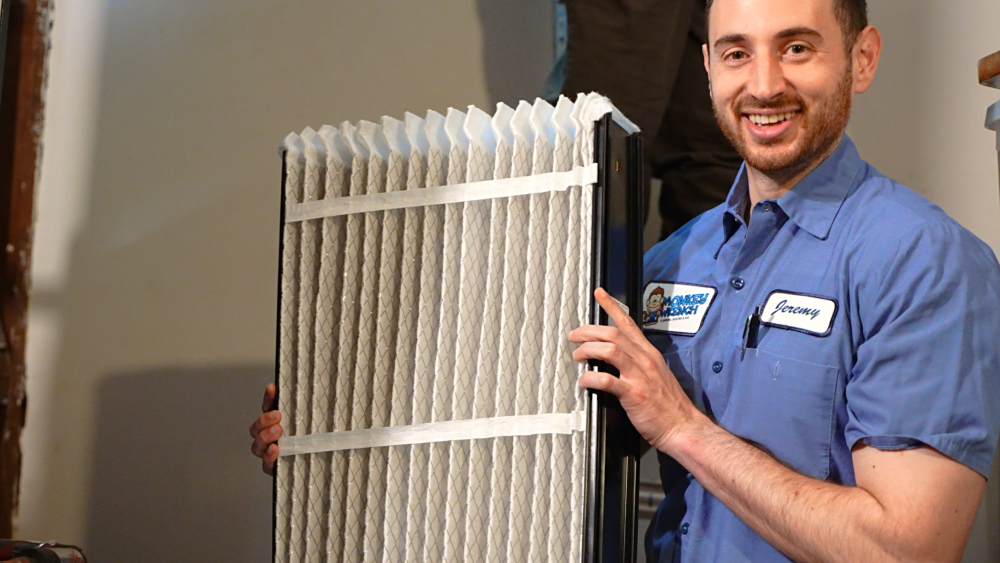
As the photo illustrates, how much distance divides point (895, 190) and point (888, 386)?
1.05ft

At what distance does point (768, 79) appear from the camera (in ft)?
4.15

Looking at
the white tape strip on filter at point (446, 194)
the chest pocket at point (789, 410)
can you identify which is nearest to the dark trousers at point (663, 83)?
the white tape strip on filter at point (446, 194)

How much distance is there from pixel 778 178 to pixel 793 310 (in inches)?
9.6

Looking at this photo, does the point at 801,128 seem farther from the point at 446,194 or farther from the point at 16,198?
the point at 16,198

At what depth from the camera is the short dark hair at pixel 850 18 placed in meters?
1.27

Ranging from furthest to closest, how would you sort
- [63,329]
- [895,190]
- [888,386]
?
1. [63,329]
2. [895,190]
3. [888,386]

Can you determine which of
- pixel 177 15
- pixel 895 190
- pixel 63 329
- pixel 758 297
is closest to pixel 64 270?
pixel 63 329

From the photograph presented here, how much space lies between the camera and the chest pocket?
1.13 meters

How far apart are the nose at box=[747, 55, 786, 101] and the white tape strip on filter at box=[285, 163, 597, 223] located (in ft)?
1.02

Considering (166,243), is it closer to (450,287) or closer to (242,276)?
(242,276)

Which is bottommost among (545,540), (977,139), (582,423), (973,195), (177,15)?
(545,540)

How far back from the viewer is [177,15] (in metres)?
2.17

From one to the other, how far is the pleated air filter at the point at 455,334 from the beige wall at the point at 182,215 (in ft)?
2.83

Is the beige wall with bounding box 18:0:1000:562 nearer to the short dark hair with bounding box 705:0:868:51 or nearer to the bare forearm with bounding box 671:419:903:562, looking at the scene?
the short dark hair with bounding box 705:0:868:51
